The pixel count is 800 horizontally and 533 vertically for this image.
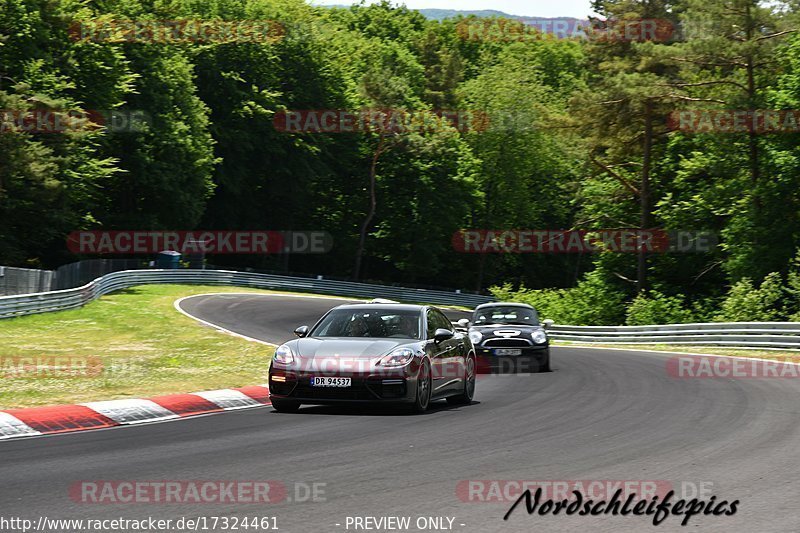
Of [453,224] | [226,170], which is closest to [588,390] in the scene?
[226,170]

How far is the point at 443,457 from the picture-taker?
9938 mm

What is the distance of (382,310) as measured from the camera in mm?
15148

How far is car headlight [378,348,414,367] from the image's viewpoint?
13.4m

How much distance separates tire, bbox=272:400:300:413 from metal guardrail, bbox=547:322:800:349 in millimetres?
20012

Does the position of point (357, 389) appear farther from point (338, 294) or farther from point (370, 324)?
point (338, 294)

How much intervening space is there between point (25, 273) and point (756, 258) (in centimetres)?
2835

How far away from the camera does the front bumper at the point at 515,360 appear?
2302cm

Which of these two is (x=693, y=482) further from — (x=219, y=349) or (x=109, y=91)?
(x=109, y=91)

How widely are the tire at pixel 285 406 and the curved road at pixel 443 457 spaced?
31 centimetres
